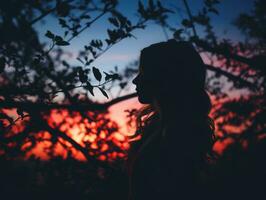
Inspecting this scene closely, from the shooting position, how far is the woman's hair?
2184 millimetres

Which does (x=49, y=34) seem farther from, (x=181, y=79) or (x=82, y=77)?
(x=181, y=79)

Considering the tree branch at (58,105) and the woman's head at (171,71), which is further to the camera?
the tree branch at (58,105)

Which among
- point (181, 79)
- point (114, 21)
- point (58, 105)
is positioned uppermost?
point (114, 21)

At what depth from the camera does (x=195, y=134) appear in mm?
2113

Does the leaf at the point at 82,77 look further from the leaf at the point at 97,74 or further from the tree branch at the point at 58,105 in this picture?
the tree branch at the point at 58,105

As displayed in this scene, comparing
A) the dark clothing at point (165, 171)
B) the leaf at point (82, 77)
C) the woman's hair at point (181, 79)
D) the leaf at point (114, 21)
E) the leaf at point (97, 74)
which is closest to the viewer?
the dark clothing at point (165, 171)

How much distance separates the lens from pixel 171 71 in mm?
2205

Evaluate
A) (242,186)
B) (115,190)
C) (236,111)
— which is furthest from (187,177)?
(242,186)

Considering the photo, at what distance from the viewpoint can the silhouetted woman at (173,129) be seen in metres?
2.01

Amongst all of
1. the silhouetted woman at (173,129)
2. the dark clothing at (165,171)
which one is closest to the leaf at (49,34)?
the silhouetted woman at (173,129)

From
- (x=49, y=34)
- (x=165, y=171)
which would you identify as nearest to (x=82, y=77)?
(x=49, y=34)

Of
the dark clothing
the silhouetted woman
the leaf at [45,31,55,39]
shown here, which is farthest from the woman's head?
the leaf at [45,31,55,39]

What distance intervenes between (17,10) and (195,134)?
110 inches

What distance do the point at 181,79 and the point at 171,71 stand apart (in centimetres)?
10
